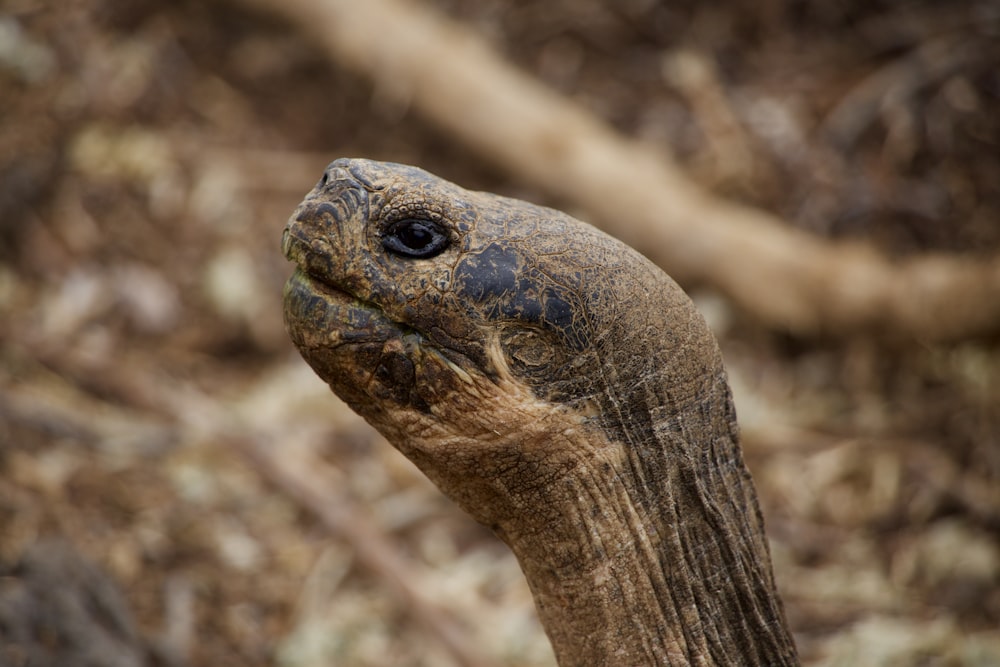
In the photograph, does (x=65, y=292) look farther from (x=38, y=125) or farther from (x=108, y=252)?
(x=38, y=125)

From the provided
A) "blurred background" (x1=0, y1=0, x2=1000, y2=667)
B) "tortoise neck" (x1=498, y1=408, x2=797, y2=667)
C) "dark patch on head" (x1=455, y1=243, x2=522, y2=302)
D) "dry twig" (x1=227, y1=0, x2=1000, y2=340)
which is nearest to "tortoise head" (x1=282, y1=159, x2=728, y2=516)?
"dark patch on head" (x1=455, y1=243, x2=522, y2=302)

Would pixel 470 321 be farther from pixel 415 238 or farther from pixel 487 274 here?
pixel 415 238

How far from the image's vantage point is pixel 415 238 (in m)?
2.05

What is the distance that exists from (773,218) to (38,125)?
4.60m

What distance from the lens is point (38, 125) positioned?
6438 millimetres

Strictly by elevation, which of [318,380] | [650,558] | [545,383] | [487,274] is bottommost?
[650,558]

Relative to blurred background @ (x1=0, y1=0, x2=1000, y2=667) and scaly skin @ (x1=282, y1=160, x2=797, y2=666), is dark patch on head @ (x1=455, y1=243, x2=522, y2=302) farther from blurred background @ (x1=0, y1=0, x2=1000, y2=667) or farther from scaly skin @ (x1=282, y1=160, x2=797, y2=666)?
blurred background @ (x1=0, y1=0, x2=1000, y2=667)

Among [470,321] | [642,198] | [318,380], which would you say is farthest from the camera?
[642,198]

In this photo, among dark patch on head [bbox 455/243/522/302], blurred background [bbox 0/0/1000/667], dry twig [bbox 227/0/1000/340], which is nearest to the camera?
dark patch on head [bbox 455/243/522/302]

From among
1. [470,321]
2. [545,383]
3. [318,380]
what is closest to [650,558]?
[545,383]

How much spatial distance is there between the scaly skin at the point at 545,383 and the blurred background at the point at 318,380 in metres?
1.90

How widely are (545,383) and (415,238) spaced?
0.38 m

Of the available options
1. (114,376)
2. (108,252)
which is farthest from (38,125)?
(114,376)

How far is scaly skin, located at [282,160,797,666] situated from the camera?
2.03 m
